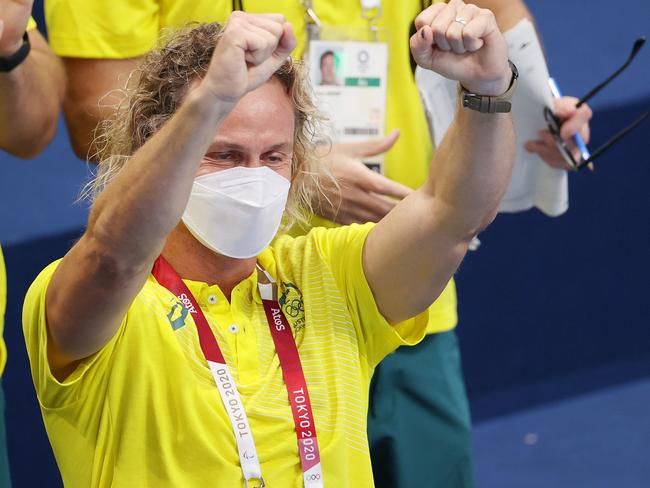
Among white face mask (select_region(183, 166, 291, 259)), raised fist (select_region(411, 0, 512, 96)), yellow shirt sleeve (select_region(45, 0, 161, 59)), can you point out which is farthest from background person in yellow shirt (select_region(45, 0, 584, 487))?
raised fist (select_region(411, 0, 512, 96))

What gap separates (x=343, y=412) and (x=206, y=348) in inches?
8.6

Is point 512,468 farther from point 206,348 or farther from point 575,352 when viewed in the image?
point 206,348

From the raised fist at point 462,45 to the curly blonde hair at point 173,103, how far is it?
313mm

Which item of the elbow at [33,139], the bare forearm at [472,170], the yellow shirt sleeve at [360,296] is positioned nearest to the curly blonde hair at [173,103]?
the yellow shirt sleeve at [360,296]

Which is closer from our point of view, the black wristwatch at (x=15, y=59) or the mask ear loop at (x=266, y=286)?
the mask ear loop at (x=266, y=286)

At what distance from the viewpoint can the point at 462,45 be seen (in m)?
1.67

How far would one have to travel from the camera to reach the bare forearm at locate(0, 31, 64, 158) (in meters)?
2.41

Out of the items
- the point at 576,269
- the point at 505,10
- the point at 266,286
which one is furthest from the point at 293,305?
the point at 576,269

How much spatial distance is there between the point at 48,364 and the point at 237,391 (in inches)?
10.3

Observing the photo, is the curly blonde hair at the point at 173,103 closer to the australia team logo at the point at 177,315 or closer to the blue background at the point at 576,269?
the australia team logo at the point at 177,315

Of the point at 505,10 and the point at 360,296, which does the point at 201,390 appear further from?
the point at 505,10

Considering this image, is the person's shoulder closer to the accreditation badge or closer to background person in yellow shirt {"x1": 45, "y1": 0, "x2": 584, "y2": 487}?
background person in yellow shirt {"x1": 45, "y1": 0, "x2": 584, "y2": 487}

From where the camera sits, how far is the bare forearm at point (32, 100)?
2412 mm

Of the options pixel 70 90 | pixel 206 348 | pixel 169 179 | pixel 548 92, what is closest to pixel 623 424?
pixel 548 92
